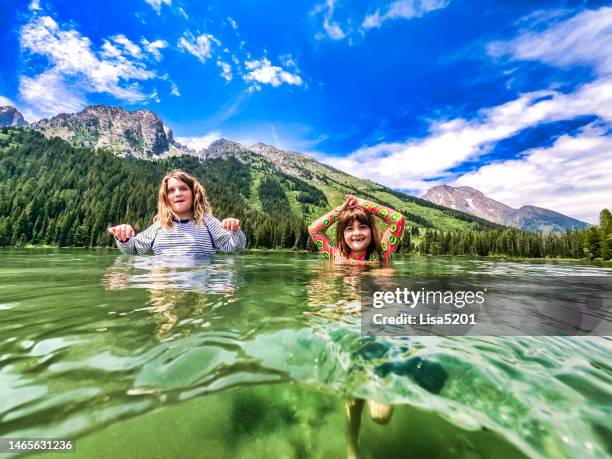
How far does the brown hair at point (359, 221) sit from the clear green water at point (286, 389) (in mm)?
6257

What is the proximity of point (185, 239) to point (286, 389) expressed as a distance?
303 inches

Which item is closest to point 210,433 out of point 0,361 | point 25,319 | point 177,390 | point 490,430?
point 177,390

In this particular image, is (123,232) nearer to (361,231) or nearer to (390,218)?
(361,231)

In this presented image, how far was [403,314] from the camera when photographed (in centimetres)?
377

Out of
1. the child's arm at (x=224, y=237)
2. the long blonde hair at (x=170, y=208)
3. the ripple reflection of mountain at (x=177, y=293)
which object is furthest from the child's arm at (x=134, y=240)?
the child's arm at (x=224, y=237)

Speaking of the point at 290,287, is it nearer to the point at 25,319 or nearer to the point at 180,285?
the point at 180,285

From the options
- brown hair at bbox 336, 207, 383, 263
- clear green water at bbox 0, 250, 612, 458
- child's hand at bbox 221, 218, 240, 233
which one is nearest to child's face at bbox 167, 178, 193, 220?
child's hand at bbox 221, 218, 240, 233

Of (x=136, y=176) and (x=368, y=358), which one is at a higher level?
(x=136, y=176)

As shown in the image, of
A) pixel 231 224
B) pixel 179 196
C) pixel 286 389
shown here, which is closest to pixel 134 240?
pixel 179 196

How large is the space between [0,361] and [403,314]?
376 centimetres

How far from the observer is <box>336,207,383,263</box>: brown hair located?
30.0 ft

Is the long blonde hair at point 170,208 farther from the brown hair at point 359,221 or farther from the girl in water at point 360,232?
the brown hair at point 359,221

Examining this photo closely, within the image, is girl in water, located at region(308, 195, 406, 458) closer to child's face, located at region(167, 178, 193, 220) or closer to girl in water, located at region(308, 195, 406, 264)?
girl in water, located at region(308, 195, 406, 264)

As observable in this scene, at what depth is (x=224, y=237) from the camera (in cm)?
862
